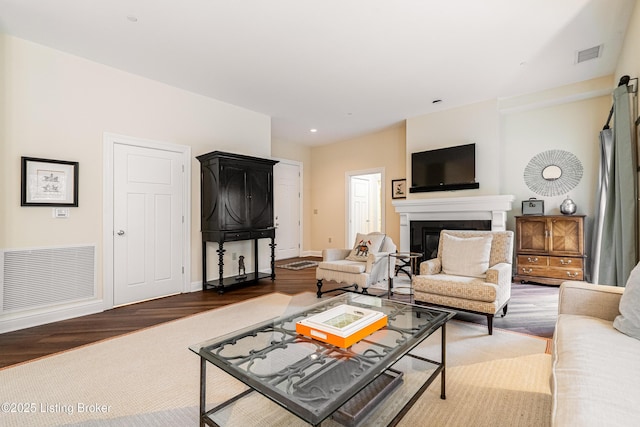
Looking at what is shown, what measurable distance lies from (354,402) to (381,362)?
0.43 m

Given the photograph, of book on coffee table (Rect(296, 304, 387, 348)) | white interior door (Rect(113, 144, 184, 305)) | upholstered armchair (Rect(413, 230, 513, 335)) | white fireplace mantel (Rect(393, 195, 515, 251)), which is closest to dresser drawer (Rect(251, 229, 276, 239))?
white interior door (Rect(113, 144, 184, 305))

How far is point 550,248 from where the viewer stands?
4.22 meters

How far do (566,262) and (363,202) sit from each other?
4.27 m

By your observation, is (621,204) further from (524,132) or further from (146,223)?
(146,223)

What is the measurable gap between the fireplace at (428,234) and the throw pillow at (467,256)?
1905 mm

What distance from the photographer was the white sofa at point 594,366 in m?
0.94

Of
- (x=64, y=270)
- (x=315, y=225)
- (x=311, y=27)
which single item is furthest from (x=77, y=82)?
(x=315, y=225)

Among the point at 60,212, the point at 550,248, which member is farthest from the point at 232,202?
the point at 550,248

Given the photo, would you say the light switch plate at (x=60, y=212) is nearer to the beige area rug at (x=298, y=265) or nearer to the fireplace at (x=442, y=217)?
the beige area rug at (x=298, y=265)

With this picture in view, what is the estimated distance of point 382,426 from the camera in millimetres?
1509

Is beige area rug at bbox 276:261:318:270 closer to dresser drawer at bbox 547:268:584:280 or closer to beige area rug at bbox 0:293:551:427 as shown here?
beige area rug at bbox 0:293:551:427

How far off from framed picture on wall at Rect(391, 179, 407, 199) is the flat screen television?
0.56 m

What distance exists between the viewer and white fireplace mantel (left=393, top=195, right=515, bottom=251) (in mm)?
4609

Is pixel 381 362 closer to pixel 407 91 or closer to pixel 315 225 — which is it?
pixel 407 91
